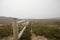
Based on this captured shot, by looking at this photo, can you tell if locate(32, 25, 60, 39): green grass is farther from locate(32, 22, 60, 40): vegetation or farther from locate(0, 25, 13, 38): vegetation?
locate(0, 25, 13, 38): vegetation

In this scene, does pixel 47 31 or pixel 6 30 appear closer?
pixel 6 30

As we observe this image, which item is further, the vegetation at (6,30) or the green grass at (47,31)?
the green grass at (47,31)

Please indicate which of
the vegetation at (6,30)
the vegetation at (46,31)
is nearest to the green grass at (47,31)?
the vegetation at (46,31)

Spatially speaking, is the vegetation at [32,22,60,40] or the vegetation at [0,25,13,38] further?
the vegetation at [32,22,60,40]

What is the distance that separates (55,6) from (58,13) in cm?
16

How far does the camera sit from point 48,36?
173cm

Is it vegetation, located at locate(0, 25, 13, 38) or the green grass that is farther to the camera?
the green grass

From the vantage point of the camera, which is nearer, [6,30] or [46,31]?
[6,30]

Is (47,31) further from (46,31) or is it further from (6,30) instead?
(6,30)

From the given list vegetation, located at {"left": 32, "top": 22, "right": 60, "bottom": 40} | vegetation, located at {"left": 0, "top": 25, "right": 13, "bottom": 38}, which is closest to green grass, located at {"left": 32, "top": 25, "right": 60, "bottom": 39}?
vegetation, located at {"left": 32, "top": 22, "right": 60, "bottom": 40}

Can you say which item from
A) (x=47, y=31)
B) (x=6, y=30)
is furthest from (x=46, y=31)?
(x=6, y=30)

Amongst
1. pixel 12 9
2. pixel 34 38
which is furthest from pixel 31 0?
pixel 34 38

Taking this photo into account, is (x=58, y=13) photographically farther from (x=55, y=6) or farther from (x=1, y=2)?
(x=1, y=2)

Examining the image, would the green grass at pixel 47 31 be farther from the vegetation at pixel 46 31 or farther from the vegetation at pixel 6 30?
the vegetation at pixel 6 30
